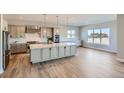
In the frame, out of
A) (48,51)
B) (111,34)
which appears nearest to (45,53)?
(48,51)

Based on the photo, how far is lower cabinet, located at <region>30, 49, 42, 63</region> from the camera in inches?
213

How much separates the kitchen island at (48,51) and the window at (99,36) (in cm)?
385

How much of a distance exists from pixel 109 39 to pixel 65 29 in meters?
4.36

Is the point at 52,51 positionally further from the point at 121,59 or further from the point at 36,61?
the point at 121,59

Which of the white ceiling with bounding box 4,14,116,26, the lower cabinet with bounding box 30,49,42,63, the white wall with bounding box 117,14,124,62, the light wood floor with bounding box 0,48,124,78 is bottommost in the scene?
the light wood floor with bounding box 0,48,124,78

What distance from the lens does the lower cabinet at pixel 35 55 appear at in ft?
17.7

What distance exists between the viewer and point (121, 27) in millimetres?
5957

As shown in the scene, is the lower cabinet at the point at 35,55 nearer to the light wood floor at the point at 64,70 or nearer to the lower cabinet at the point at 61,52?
the light wood floor at the point at 64,70

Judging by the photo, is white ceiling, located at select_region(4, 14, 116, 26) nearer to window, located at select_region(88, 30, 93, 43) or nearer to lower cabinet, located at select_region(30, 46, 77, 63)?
lower cabinet, located at select_region(30, 46, 77, 63)

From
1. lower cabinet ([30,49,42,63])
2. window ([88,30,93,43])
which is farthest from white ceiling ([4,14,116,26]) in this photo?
window ([88,30,93,43])

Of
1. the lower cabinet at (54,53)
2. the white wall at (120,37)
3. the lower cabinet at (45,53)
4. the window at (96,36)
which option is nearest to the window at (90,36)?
the window at (96,36)
